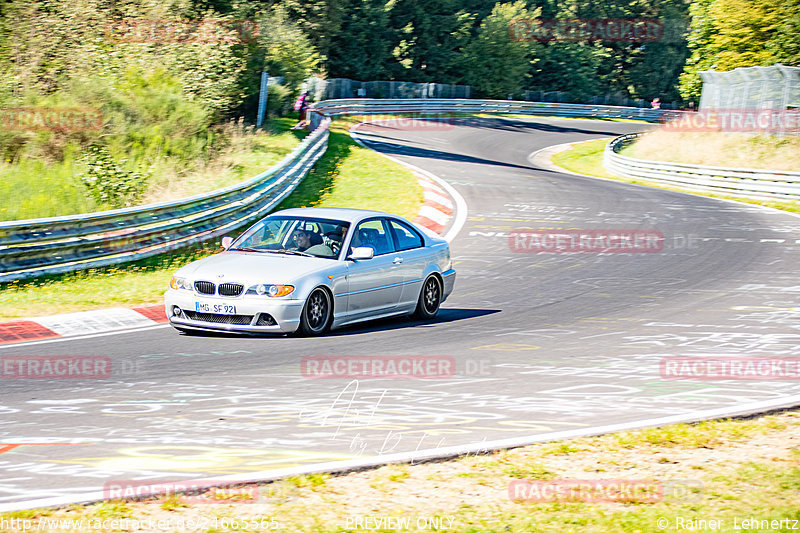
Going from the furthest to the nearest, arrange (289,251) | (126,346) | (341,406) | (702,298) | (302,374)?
(702,298), (289,251), (126,346), (302,374), (341,406)

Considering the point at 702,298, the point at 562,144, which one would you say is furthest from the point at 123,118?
the point at 562,144

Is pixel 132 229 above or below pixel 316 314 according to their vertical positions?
above

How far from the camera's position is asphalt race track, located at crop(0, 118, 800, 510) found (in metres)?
6.09

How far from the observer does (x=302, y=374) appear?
331 inches

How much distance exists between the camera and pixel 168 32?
27.9 metres

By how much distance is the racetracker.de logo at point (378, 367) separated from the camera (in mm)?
8445

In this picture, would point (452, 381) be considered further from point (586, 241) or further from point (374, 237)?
point (586, 241)

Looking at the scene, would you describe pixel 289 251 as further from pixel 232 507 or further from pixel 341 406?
pixel 232 507

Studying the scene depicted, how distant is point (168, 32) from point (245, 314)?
2015cm

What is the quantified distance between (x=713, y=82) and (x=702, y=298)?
26.7 m

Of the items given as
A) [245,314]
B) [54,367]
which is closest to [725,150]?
[245,314]

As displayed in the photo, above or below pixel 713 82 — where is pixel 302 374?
below

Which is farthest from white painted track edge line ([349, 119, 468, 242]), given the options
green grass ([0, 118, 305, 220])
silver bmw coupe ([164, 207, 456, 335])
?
silver bmw coupe ([164, 207, 456, 335])

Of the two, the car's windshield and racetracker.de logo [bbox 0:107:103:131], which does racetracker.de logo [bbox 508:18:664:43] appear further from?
the car's windshield
